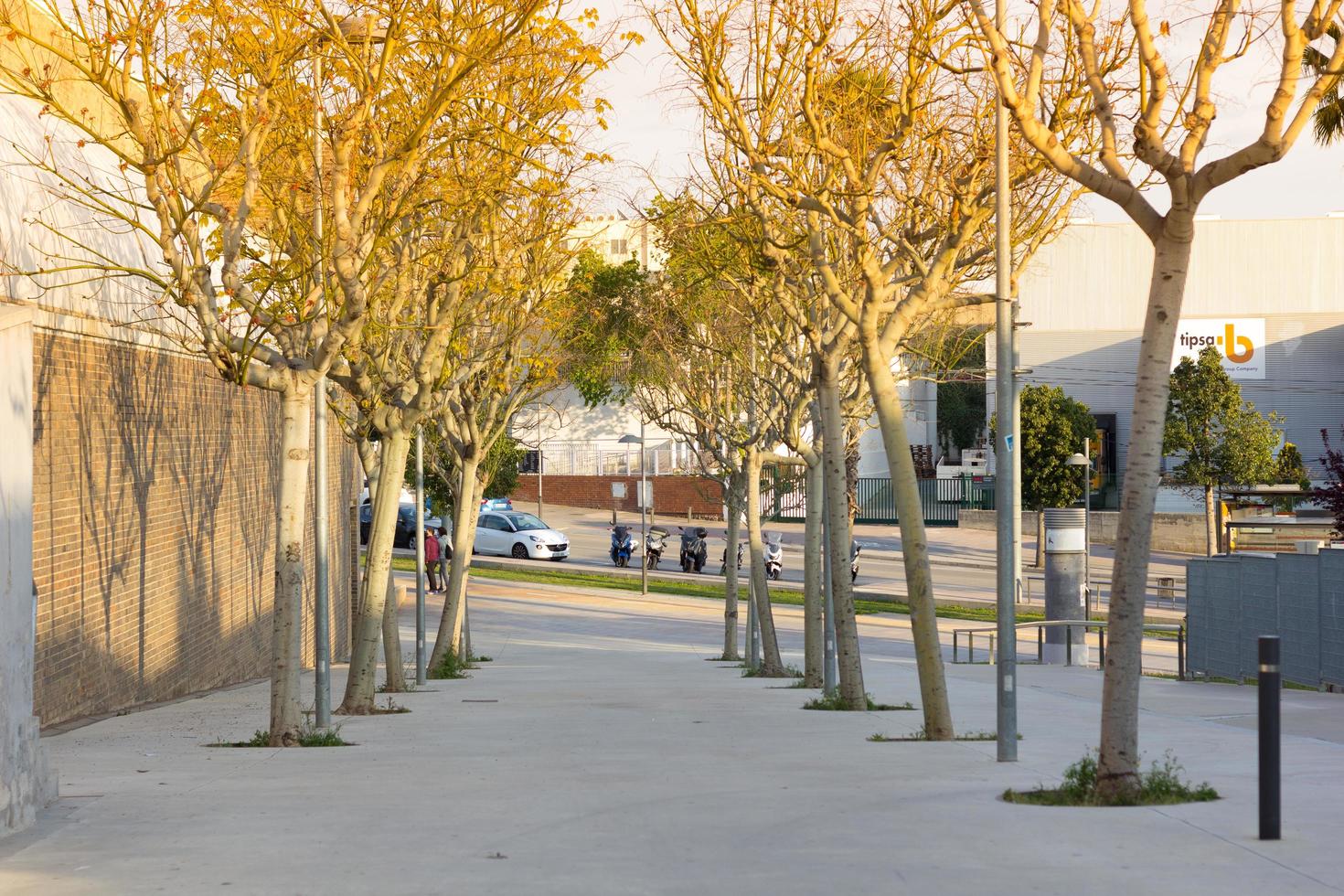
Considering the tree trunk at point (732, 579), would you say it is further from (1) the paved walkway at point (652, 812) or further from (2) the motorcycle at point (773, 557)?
(2) the motorcycle at point (773, 557)

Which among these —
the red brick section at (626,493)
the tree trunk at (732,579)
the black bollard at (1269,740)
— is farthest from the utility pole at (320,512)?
the red brick section at (626,493)

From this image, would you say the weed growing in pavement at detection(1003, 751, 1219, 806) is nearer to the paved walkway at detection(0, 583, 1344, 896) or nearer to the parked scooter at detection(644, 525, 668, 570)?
the paved walkway at detection(0, 583, 1344, 896)

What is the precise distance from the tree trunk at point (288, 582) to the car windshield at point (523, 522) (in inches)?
1422

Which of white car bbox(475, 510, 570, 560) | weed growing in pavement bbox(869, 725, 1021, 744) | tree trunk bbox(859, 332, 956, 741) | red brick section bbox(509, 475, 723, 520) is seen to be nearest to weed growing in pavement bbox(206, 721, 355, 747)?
weed growing in pavement bbox(869, 725, 1021, 744)

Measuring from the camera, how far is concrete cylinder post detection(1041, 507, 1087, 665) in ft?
89.5

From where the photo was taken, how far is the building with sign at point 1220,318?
2362 inches

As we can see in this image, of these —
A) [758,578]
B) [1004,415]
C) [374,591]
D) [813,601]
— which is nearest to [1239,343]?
[758,578]

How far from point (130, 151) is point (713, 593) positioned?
1044 inches

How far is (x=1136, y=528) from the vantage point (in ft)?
26.9

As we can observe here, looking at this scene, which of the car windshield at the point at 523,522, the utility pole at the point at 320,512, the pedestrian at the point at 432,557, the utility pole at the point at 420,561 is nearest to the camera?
the utility pole at the point at 320,512

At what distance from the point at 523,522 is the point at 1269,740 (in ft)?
141

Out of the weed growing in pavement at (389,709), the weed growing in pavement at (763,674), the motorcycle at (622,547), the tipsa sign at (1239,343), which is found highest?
the tipsa sign at (1239,343)

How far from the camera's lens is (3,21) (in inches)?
444

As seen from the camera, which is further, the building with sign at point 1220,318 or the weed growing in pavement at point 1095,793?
the building with sign at point 1220,318
